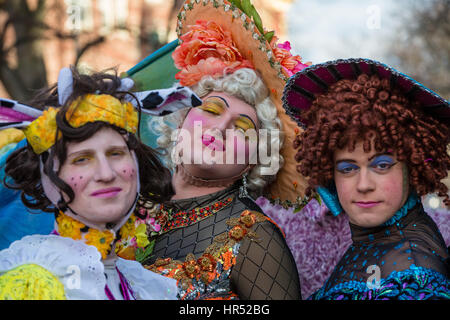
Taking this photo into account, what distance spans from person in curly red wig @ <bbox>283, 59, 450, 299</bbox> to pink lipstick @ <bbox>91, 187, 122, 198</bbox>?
35.1 inches

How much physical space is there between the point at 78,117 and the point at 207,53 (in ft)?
3.67

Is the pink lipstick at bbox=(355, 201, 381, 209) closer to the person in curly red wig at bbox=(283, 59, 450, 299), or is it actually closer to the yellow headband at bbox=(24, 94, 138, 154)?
the person in curly red wig at bbox=(283, 59, 450, 299)

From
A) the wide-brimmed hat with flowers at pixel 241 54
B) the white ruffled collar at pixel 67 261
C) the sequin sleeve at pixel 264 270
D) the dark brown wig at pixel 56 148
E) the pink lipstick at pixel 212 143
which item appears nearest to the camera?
the white ruffled collar at pixel 67 261

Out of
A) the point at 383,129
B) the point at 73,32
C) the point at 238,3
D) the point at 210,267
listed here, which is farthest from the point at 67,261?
the point at 73,32

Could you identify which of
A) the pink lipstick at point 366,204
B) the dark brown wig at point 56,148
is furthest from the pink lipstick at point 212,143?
A: the pink lipstick at point 366,204

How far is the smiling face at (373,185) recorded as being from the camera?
229 centimetres

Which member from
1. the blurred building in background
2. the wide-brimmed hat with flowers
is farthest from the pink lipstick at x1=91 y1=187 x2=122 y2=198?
the blurred building in background

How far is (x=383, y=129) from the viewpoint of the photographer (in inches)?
88.7

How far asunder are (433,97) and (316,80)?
506 mm

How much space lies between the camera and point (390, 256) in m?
2.24

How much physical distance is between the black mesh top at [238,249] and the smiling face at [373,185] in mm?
453

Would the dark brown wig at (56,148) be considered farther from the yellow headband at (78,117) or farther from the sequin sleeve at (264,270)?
the sequin sleeve at (264,270)
